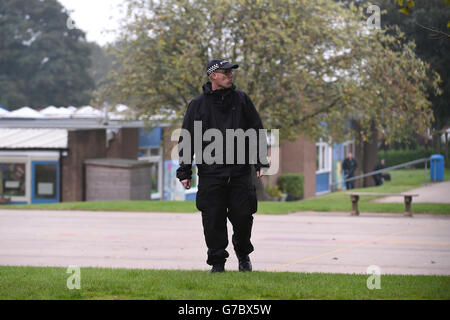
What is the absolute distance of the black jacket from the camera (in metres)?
7.36

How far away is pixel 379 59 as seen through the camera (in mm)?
22062

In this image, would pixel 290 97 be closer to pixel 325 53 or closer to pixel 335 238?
pixel 325 53

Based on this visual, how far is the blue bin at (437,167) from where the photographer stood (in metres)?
→ 30.0

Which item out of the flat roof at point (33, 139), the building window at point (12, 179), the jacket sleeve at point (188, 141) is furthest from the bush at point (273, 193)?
the jacket sleeve at point (188, 141)

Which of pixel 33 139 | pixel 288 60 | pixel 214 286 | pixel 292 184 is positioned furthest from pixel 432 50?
pixel 214 286

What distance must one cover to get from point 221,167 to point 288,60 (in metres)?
15.3

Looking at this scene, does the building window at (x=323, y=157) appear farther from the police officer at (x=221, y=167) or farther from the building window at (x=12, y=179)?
the police officer at (x=221, y=167)

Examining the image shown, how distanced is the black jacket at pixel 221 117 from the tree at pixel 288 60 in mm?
13982

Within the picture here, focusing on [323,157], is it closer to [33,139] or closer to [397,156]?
[397,156]

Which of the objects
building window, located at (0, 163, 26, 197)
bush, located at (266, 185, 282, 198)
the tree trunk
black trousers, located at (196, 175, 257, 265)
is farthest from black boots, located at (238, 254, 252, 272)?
the tree trunk

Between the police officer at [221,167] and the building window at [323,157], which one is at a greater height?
the building window at [323,157]

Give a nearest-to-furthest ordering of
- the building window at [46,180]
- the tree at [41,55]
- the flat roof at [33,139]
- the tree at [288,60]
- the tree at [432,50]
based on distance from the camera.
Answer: the tree at [432,50], the tree at [288,60], the flat roof at [33,139], the building window at [46,180], the tree at [41,55]

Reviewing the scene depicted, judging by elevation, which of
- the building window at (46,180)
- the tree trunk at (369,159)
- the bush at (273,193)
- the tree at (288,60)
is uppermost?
the tree at (288,60)

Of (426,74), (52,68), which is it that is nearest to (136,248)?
(426,74)
